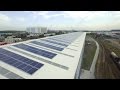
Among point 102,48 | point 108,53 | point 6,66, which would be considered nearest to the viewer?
point 6,66
